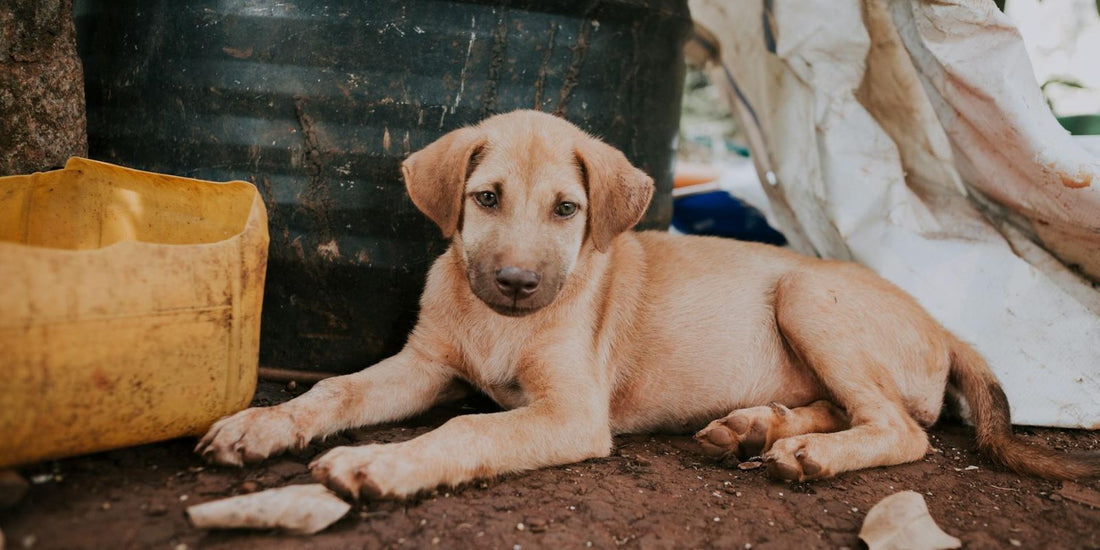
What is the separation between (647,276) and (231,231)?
5.97 feet

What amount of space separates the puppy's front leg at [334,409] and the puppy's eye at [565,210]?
847 millimetres

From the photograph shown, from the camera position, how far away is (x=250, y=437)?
8.20 ft

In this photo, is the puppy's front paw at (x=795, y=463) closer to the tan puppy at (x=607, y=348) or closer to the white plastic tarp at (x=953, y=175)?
the tan puppy at (x=607, y=348)

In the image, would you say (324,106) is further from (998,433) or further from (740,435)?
(998,433)

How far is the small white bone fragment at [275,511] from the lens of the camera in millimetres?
2008

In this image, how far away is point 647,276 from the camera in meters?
3.60

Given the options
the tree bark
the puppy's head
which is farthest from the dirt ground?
the tree bark

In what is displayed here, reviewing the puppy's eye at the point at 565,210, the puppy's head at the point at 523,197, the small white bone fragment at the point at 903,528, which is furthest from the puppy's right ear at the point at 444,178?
the small white bone fragment at the point at 903,528

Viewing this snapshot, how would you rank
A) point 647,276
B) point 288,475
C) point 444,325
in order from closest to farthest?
point 288,475, point 444,325, point 647,276

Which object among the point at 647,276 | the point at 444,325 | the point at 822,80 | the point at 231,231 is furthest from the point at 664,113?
the point at 231,231

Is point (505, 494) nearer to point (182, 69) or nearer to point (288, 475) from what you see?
point (288, 475)

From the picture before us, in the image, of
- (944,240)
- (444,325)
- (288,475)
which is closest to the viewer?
(288,475)

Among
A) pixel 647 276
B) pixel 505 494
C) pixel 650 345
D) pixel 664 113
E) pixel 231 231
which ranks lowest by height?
pixel 505 494

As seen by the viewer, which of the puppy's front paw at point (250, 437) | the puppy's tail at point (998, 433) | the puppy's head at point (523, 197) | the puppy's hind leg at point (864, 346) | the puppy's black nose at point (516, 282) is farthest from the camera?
the puppy's hind leg at point (864, 346)
